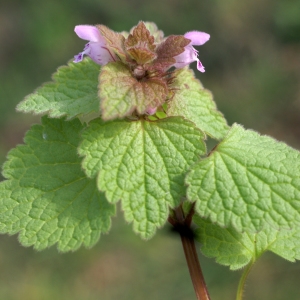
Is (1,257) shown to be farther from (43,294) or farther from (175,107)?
(175,107)

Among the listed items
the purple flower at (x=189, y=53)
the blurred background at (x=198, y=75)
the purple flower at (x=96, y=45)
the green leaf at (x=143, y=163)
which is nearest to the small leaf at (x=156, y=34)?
the purple flower at (x=189, y=53)

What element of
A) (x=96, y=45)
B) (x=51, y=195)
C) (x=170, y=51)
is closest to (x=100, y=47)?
(x=96, y=45)

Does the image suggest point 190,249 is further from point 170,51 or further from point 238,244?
point 170,51

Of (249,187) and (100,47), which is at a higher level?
(100,47)

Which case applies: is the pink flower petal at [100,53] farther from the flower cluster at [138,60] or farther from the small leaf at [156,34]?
the small leaf at [156,34]

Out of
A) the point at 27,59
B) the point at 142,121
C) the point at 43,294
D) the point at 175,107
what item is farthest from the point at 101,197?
the point at 27,59

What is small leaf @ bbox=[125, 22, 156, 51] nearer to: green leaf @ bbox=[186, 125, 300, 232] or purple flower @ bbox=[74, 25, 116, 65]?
purple flower @ bbox=[74, 25, 116, 65]

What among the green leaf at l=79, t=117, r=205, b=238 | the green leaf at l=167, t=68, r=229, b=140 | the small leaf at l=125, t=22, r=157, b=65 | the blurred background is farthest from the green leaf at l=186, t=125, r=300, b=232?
the blurred background
